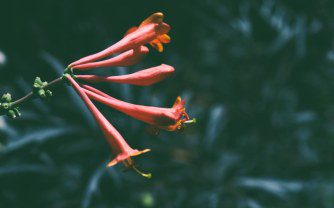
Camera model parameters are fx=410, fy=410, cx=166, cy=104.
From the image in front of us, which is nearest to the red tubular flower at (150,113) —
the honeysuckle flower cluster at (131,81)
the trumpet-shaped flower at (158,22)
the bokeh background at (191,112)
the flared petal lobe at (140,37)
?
the honeysuckle flower cluster at (131,81)

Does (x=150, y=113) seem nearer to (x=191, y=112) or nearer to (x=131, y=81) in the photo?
(x=131, y=81)

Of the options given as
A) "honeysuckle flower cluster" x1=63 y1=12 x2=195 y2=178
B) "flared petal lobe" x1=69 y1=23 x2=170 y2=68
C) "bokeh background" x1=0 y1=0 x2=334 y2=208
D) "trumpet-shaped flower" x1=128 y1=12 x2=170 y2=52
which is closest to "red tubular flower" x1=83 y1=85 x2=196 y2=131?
"honeysuckle flower cluster" x1=63 y1=12 x2=195 y2=178

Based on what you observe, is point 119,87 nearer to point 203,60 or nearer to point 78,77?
point 78,77

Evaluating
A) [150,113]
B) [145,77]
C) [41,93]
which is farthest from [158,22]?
[41,93]

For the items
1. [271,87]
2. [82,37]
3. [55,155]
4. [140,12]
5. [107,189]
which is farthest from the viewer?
[271,87]

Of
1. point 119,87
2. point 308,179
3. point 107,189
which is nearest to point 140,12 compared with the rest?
point 119,87

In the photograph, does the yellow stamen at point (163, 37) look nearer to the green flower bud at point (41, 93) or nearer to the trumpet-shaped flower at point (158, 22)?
the trumpet-shaped flower at point (158, 22)

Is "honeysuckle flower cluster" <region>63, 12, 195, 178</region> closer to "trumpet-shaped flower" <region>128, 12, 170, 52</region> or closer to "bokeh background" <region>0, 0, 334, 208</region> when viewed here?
"trumpet-shaped flower" <region>128, 12, 170, 52</region>

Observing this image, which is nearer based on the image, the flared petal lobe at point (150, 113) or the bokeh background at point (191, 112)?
the flared petal lobe at point (150, 113)
